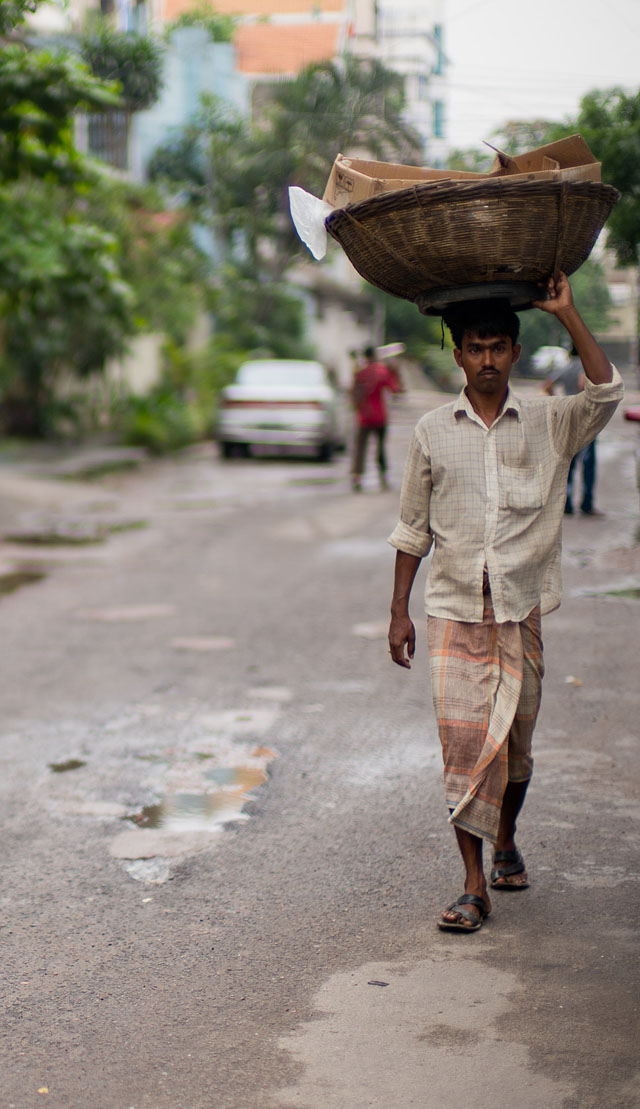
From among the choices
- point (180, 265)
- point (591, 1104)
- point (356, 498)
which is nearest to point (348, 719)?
point (591, 1104)

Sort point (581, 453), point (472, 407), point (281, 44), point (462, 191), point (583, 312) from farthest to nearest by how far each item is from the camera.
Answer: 1. point (281, 44)
2. point (581, 453)
3. point (583, 312)
4. point (472, 407)
5. point (462, 191)

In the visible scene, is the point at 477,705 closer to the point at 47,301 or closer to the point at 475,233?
the point at 475,233

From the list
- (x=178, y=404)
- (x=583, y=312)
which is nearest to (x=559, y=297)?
(x=583, y=312)

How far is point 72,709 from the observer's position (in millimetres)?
6746

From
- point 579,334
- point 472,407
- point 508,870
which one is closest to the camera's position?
point 579,334

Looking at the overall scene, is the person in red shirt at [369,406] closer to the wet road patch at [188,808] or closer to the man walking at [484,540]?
the wet road patch at [188,808]

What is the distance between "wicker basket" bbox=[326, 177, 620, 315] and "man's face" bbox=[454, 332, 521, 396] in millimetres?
129

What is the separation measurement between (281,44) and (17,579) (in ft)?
115

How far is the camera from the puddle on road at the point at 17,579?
10.2m

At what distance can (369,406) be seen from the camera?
56.1ft

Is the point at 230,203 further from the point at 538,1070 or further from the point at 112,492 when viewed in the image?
the point at 538,1070

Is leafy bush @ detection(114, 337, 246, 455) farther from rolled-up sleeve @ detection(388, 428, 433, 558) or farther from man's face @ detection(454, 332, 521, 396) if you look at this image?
man's face @ detection(454, 332, 521, 396)

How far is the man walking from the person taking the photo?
3980 millimetres

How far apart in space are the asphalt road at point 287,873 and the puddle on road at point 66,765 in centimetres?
2
